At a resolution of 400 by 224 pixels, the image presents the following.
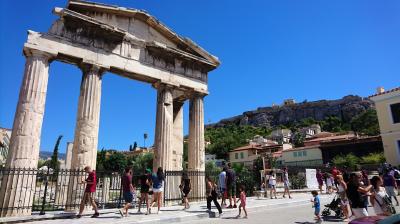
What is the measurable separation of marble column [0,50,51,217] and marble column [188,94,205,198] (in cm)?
748

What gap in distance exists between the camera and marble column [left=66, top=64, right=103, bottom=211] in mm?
10922

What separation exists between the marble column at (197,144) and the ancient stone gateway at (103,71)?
2.0 inches

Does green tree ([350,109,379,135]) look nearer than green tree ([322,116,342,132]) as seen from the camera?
Yes

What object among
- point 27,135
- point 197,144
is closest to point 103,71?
point 27,135

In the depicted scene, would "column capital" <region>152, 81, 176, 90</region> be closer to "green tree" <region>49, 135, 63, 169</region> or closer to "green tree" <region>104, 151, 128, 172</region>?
"green tree" <region>49, 135, 63, 169</region>

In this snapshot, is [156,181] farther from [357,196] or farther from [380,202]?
[380,202]

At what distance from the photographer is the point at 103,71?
42.9 ft

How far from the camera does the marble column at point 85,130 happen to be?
10922 mm

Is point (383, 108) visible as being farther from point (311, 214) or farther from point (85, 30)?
point (85, 30)

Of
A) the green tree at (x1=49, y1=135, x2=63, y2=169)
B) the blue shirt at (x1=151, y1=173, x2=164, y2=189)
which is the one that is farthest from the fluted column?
the green tree at (x1=49, y1=135, x2=63, y2=169)

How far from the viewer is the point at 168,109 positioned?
14.9 meters

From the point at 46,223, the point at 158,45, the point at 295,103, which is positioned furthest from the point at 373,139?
the point at 295,103

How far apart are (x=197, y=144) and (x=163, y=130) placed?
94.2 inches

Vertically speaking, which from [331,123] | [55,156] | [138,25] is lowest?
[55,156]
